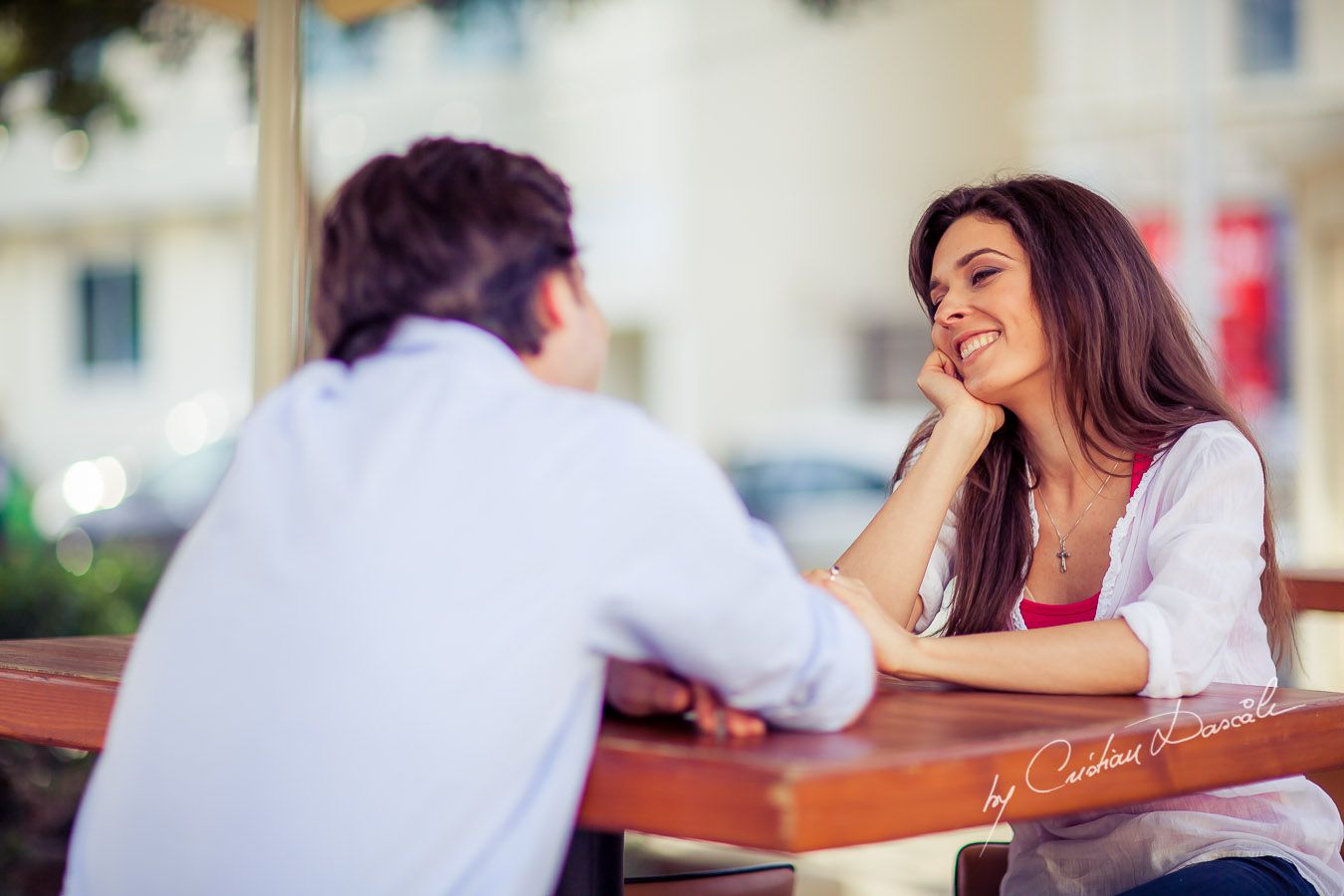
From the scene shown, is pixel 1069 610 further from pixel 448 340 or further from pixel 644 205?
pixel 644 205

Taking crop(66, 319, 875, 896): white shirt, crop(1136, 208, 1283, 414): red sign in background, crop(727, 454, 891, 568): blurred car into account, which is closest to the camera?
crop(66, 319, 875, 896): white shirt

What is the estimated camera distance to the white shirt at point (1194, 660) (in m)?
1.61

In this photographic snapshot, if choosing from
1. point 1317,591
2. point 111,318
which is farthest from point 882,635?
point 111,318

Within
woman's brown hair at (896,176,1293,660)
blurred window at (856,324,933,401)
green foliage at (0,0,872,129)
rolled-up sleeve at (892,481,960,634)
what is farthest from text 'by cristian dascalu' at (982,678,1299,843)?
blurred window at (856,324,933,401)

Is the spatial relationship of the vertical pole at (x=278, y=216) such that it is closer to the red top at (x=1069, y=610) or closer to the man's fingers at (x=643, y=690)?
the red top at (x=1069, y=610)

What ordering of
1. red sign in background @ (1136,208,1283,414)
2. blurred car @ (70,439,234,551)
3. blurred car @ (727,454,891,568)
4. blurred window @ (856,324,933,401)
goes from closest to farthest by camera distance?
blurred car @ (70,439,234,551)
blurred car @ (727,454,891,568)
red sign in background @ (1136,208,1283,414)
blurred window @ (856,324,933,401)

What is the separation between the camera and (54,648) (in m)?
2.05

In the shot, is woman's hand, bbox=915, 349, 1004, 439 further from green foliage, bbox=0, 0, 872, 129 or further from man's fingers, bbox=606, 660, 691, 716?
green foliage, bbox=0, 0, 872, 129

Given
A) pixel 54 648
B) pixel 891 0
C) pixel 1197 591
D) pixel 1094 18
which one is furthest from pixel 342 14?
pixel 891 0

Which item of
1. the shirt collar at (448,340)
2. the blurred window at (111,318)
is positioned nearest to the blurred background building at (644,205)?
the blurred window at (111,318)

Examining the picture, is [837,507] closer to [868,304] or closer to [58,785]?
[868,304]

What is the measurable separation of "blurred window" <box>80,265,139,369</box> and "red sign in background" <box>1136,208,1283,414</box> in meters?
13.7

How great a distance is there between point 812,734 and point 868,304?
16798mm

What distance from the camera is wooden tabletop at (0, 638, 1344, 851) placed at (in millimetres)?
1118
